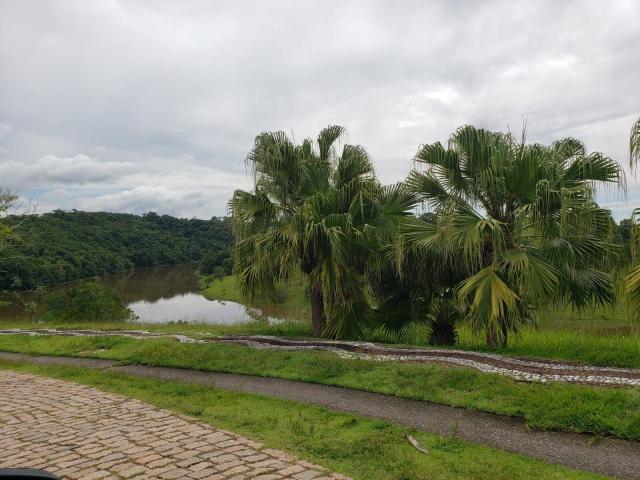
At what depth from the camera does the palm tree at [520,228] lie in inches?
332

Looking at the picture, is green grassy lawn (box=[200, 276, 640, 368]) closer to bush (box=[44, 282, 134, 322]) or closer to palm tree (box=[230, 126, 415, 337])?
palm tree (box=[230, 126, 415, 337])

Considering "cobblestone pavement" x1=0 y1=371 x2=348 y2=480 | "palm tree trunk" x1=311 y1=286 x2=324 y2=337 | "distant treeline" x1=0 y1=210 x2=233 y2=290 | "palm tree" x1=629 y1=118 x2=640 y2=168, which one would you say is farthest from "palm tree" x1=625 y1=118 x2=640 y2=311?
"distant treeline" x1=0 y1=210 x2=233 y2=290

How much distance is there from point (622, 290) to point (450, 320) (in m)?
3.87

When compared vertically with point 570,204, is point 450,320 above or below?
below

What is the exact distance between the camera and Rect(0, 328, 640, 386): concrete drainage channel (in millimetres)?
6527

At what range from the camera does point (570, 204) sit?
8.41m

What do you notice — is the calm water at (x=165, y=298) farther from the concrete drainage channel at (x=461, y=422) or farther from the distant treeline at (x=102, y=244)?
the concrete drainage channel at (x=461, y=422)

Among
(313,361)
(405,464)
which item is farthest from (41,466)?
(313,361)

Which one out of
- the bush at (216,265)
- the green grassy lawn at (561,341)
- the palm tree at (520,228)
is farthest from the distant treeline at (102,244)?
the palm tree at (520,228)

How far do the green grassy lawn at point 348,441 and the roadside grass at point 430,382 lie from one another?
3.31ft

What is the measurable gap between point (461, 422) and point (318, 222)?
5640 mm

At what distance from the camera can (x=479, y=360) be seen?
785cm

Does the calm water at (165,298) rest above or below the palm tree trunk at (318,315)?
below

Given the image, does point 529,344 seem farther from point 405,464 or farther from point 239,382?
point 405,464
